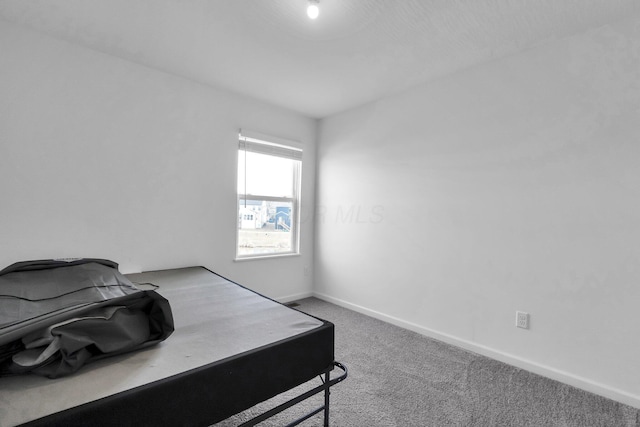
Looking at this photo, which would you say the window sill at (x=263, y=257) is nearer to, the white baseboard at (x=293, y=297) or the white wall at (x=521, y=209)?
the white baseboard at (x=293, y=297)

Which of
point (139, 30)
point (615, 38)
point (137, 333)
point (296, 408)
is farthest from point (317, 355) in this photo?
point (615, 38)

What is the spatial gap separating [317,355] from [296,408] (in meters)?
0.61

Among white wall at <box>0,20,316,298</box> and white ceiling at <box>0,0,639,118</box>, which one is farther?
white wall at <box>0,20,316,298</box>

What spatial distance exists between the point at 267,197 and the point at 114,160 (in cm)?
155

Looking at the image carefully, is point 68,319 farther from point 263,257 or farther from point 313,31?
point 263,257

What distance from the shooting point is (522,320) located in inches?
90.0

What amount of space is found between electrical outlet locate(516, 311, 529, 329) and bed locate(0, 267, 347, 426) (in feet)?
5.47

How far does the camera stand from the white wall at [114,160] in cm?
215

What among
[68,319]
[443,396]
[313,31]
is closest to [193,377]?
[68,319]

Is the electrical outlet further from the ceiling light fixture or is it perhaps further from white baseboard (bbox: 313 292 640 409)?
the ceiling light fixture

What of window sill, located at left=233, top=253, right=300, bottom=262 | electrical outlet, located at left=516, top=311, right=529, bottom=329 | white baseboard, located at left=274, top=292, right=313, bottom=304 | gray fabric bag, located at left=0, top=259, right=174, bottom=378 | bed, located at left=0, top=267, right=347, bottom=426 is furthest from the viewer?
white baseboard, located at left=274, top=292, right=313, bottom=304

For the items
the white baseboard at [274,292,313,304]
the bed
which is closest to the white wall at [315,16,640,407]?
the white baseboard at [274,292,313,304]

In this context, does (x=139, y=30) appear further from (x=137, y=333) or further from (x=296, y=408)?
(x=296, y=408)

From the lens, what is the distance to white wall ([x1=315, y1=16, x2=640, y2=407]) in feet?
6.27
